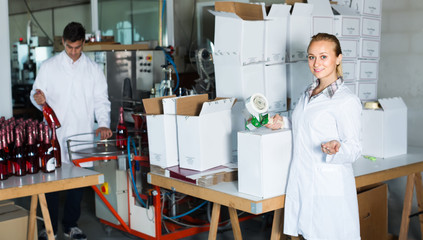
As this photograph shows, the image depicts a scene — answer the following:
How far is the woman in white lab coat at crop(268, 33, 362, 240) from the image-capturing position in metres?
2.13

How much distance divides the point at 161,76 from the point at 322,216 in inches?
129

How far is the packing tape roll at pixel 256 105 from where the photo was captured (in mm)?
2287

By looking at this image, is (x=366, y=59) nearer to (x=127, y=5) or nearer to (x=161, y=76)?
(x=161, y=76)

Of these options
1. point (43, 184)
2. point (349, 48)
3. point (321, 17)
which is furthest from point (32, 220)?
point (349, 48)

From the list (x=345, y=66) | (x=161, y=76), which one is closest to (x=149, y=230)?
(x=345, y=66)

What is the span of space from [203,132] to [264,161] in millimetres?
439

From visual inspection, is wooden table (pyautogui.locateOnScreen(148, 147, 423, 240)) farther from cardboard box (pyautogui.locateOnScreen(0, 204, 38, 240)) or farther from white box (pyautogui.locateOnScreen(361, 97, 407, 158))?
cardboard box (pyautogui.locateOnScreen(0, 204, 38, 240))

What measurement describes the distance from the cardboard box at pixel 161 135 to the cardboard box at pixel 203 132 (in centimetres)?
6

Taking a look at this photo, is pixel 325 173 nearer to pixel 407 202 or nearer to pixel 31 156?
pixel 407 202

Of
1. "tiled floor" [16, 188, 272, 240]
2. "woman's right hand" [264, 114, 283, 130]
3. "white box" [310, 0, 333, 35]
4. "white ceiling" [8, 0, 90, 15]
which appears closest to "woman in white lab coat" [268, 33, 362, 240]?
"woman's right hand" [264, 114, 283, 130]

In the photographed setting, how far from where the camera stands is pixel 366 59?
3354mm

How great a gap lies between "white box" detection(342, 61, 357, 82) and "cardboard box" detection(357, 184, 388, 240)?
725mm

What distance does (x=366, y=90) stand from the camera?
11.1 ft

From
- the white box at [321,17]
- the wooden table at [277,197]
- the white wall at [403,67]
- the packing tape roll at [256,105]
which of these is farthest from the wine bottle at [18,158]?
the white wall at [403,67]
